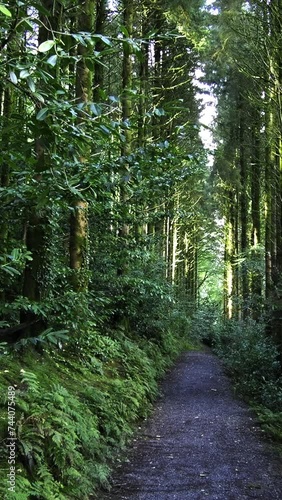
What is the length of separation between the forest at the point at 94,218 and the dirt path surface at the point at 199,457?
0.32 meters

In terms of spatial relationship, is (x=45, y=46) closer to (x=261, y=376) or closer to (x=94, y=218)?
(x=94, y=218)

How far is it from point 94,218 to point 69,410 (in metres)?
4.02

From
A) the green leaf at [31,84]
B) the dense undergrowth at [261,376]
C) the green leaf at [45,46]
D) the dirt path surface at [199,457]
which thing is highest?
the green leaf at [45,46]

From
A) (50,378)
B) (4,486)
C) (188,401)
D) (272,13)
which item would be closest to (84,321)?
(50,378)

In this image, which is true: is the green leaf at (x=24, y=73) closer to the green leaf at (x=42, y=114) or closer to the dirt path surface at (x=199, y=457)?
the green leaf at (x=42, y=114)

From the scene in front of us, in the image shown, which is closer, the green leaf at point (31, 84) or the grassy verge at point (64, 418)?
the green leaf at point (31, 84)

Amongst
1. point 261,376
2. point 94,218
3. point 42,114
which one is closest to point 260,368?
point 261,376

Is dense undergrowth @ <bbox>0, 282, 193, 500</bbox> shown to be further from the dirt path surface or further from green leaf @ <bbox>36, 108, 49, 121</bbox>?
green leaf @ <bbox>36, 108, 49, 121</bbox>

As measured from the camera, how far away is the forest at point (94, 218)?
89.4 inches

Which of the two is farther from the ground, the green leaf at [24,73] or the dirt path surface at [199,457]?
the green leaf at [24,73]

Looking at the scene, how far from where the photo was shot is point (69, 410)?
4.35m

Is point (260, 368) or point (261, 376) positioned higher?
point (260, 368)

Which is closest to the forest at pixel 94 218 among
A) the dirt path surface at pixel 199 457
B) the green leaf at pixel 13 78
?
the green leaf at pixel 13 78

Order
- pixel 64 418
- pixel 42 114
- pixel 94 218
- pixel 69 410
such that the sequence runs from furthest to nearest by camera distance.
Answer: pixel 94 218, pixel 69 410, pixel 64 418, pixel 42 114
